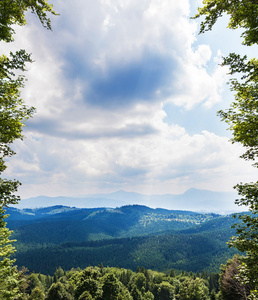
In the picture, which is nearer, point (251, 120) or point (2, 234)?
point (251, 120)

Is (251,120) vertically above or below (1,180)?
above

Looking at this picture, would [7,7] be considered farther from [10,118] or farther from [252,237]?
[252,237]

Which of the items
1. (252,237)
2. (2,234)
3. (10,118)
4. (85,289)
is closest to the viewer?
(252,237)

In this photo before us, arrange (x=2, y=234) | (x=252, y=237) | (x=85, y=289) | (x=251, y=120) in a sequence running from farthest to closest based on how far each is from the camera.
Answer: (x=85, y=289) → (x=2, y=234) → (x=251, y=120) → (x=252, y=237)

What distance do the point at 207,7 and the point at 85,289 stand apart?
182 feet

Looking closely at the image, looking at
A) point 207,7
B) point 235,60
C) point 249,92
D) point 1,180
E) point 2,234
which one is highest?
point 207,7

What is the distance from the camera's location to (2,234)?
1591 cm

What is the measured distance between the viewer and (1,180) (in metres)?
12.8

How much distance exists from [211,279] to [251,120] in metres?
116

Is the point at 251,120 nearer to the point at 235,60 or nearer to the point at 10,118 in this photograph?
the point at 235,60

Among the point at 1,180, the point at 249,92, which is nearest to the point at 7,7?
the point at 1,180

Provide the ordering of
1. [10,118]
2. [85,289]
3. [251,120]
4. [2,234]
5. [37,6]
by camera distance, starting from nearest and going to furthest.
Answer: [251,120], [10,118], [37,6], [2,234], [85,289]

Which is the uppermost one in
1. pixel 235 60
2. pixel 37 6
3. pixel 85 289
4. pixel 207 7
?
pixel 37 6

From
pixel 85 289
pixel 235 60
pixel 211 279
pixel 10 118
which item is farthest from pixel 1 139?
pixel 211 279
